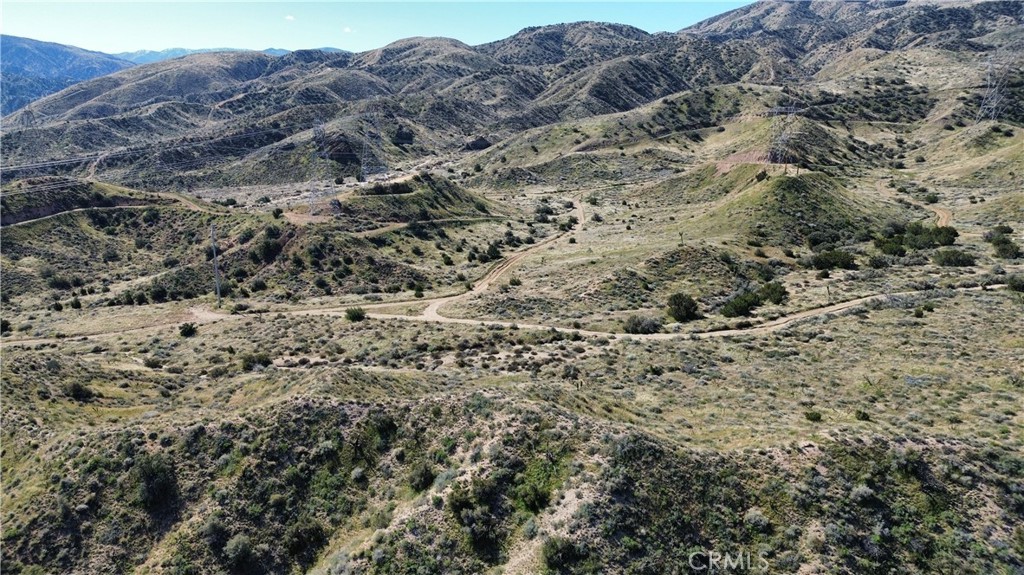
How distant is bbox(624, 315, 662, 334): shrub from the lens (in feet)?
194

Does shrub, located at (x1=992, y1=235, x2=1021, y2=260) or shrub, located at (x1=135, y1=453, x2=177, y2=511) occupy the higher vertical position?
shrub, located at (x1=992, y1=235, x2=1021, y2=260)

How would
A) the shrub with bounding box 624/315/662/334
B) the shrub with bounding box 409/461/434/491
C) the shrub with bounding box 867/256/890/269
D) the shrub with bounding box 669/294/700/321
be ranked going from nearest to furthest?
the shrub with bounding box 409/461/434/491
the shrub with bounding box 624/315/662/334
the shrub with bounding box 669/294/700/321
the shrub with bounding box 867/256/890/269

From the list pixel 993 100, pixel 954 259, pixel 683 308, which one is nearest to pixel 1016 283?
pixel 954 259

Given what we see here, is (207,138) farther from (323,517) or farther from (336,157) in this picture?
(323,517)

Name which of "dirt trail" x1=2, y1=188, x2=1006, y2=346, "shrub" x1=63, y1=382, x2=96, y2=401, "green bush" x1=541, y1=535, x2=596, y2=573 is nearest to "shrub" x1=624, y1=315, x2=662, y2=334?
"dirt trail" x1=2, y1=188, x2=1006, y2=346

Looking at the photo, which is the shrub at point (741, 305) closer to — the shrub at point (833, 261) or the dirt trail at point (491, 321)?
the dirt trail at point (491, 321)

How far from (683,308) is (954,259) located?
40.8 m

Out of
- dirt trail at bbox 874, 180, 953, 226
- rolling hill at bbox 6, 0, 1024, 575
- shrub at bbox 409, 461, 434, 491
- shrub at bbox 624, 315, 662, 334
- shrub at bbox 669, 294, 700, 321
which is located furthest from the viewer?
dirt trail at bbox 874, 180, 953, 226

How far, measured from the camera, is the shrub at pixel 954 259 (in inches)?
2822

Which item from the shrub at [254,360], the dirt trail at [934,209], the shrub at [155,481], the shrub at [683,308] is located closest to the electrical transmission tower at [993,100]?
the dirt trail at [934,209]

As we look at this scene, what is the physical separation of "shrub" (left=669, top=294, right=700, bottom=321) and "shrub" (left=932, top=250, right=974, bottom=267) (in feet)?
122

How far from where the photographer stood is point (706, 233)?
9450 cm

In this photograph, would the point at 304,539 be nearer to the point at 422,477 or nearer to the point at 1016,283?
the point at 422,477

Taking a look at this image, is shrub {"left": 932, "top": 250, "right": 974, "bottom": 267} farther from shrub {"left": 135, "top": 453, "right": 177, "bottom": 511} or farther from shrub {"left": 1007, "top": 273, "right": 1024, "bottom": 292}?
shrub {"left": 135, "top": 453, "right": 177, "bottom": 511}
